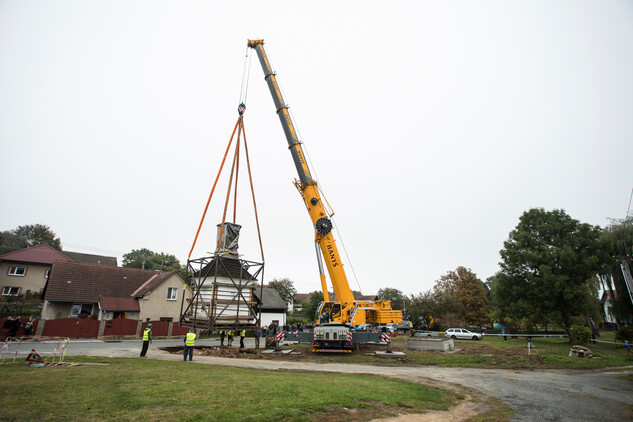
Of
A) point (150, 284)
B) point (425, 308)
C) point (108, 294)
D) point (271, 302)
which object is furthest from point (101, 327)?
point (425, 308)

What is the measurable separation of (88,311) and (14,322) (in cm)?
825

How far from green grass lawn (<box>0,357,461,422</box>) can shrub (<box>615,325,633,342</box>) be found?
78.1 feet

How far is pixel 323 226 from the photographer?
1961 cm

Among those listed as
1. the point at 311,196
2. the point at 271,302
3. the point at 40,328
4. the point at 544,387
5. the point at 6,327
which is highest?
the point at 311,196

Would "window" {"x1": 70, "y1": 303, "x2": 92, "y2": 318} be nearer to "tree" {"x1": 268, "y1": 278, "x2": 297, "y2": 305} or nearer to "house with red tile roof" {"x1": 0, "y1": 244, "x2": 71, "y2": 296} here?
"house with red tile roof" {"x1": 0, "y1": 244, "x2": 71, "y2": 296}

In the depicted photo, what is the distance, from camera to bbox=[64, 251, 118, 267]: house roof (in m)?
55.7

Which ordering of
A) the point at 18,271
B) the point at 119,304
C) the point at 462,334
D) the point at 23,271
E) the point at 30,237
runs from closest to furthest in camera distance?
the point at 119,304, the point at 462,334, the point at 18,271, the point at 23,271, the point at 30,237

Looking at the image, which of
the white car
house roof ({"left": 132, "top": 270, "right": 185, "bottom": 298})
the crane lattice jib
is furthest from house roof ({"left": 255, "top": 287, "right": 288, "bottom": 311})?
the crane lattice jib

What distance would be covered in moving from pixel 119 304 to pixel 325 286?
2199cm

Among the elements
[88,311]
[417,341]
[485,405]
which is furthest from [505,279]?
[88,311]

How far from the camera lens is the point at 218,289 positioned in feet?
57.5

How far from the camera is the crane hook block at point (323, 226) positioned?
19.6 meters

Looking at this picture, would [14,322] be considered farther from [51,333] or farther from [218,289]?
[218,289]

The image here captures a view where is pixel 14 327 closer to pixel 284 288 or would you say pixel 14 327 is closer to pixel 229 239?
pixel 229 239
